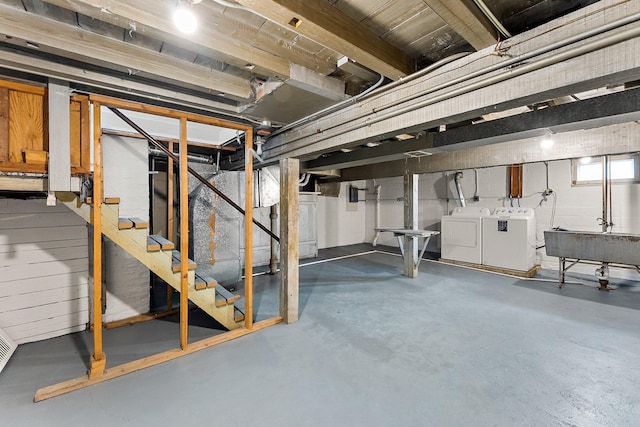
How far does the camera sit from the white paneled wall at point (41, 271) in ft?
7.79

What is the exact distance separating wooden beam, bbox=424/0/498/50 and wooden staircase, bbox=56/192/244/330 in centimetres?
246

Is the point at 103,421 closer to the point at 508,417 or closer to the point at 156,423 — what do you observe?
the point at 156,423

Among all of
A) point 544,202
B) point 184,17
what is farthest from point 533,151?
point 184,17

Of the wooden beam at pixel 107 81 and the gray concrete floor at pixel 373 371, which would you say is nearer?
the wooden beam at pixel 107 81

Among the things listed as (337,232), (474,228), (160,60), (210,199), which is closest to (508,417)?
Result: (160,60)

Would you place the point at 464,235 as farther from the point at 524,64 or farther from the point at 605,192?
the point at 524,64

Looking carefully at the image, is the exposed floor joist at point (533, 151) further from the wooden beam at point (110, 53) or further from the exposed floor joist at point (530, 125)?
the wooden beam at point (110, 53)

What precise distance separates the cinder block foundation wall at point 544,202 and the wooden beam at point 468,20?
514 cm

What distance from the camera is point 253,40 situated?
140 centimetres

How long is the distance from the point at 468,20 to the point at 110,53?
1774 mm

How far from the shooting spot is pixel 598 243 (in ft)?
11.6

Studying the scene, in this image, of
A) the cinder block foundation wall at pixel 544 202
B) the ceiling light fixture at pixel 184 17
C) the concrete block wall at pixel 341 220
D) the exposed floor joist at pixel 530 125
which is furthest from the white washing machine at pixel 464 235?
the ceiling light fixture at pixel 184 17

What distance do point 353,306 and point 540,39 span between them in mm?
2916

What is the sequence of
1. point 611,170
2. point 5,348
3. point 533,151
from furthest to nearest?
point 611,170
point 533,151
point 5,348
